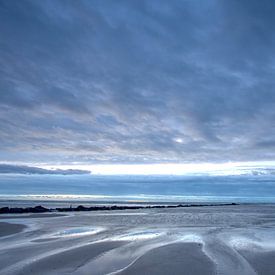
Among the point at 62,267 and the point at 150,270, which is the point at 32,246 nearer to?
the point at 62,267

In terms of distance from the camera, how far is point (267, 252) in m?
16.3

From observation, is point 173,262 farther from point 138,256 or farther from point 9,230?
point 9,230

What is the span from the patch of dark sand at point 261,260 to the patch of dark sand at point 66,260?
622 cm

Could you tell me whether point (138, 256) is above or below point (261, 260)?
above

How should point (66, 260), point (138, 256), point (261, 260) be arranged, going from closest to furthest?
point (66, 260) < point (261, 260) < point (138, 256)

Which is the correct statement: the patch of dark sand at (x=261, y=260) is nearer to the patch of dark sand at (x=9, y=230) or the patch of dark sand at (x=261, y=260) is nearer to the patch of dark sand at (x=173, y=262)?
the patch of dark sand at (x=173, y=262)

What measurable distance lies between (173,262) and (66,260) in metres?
4.12

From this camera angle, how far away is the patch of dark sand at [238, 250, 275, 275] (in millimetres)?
12378

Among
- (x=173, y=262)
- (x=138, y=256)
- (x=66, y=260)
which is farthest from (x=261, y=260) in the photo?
(x=66, y=260)

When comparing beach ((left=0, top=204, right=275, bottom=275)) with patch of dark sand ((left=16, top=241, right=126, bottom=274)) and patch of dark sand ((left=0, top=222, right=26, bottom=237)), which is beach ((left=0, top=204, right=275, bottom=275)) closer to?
patch of dark sand ((left=16, top=241, right=126, bottom=274))

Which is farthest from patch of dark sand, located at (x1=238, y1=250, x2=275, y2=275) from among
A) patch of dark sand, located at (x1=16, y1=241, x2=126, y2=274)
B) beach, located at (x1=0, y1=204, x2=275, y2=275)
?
patch of dark sand, located at (x1=16, y1=241, x2=126, y2=274)

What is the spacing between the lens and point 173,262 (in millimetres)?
13477

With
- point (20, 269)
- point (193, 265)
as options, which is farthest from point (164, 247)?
point (20, 269)

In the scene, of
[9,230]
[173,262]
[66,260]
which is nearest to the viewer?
[173,262]
